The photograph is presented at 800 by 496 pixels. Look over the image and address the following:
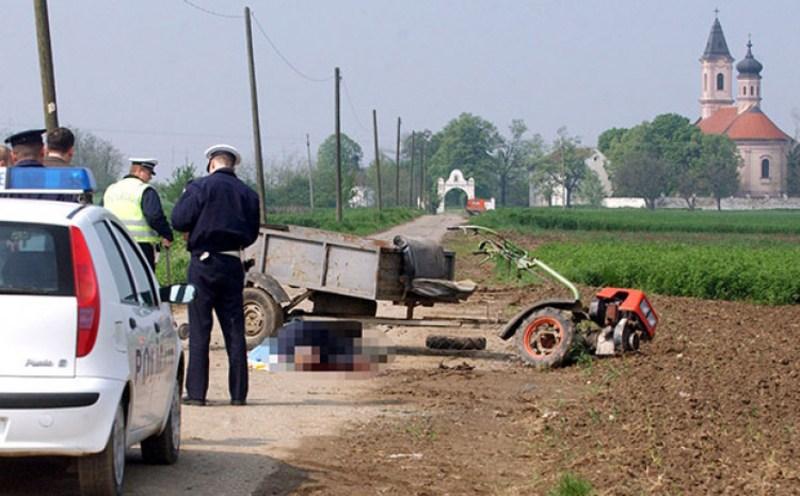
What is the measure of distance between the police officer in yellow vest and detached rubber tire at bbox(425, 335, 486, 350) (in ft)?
13.7

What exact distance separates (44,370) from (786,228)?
80425mm

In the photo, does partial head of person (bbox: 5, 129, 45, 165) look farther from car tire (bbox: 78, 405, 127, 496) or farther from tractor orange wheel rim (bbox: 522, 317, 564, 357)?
tractor orange wheel rim (bbox: 522, 317, 564, 357)

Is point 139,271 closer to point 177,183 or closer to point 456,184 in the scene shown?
point 177,183

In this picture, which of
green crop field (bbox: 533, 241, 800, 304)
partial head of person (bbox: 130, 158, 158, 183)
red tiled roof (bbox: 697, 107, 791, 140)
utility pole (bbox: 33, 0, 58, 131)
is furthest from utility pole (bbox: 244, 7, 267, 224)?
red tiled roof (bbox: 697, 107, 791, 140)

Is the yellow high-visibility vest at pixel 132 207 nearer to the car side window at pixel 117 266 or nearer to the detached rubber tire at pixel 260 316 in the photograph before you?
the detached rubber tire at pixel 260 316

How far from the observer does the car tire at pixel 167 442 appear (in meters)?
8.88

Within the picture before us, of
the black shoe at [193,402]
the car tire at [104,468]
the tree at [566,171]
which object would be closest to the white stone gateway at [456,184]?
the tree at [566,171]

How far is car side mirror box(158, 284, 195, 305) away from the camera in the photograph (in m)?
9.03

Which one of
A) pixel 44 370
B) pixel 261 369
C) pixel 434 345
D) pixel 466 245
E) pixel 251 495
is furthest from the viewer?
pixel 466 245

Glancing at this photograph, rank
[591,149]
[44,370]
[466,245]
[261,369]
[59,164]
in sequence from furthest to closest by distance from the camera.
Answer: [591,149] → [466,245] → [261,369] → [59,164] → [44,370]

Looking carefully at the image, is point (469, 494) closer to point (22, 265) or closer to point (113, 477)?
point (113, 477)

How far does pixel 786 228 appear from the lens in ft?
276

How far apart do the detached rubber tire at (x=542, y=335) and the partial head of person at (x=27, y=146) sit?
5.99 meters

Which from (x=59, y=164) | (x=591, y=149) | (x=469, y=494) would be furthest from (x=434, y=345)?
(x=591, y=149)
